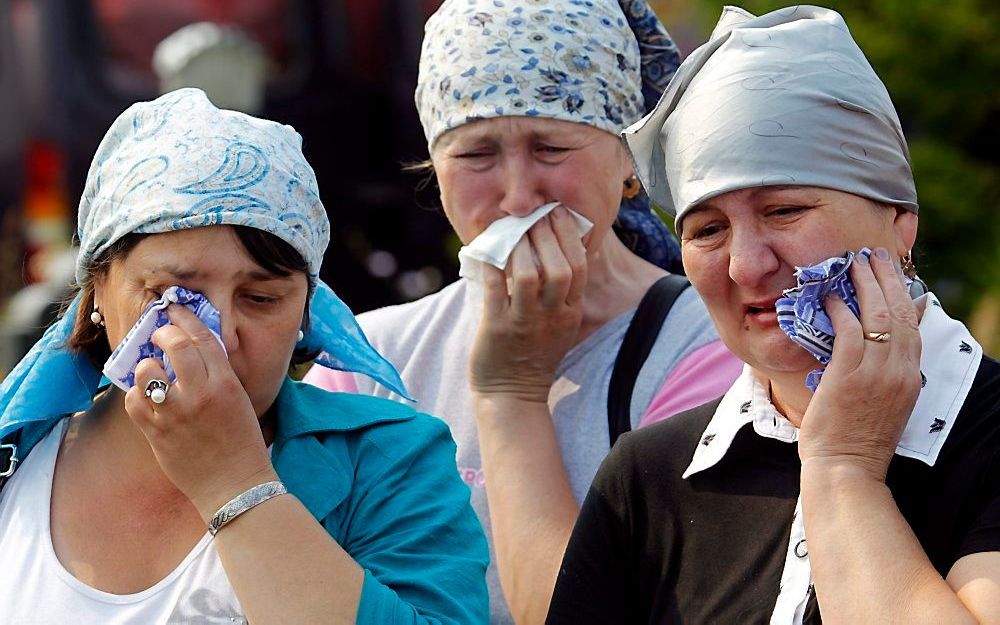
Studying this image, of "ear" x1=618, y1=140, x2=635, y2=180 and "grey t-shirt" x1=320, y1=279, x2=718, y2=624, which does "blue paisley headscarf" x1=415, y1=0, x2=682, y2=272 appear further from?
"grey t-shirt" x1=320, y1=279, x2=718, y2=624

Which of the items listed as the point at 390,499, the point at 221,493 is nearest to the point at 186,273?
the point at 221,493

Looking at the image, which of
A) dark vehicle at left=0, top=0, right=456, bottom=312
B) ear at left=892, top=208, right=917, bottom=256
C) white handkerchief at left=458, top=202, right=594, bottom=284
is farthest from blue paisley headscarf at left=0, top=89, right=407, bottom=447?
dark vehicle at left=0, top=0, right=456, bottom=312

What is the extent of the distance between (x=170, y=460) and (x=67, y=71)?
25.5ft

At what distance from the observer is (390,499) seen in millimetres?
2814

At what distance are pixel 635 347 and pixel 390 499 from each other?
863 mm

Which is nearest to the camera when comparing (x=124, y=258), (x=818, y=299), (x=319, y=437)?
(x=818, y=299)

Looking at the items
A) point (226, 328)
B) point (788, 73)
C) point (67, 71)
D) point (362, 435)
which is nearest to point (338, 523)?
point (362, 435)

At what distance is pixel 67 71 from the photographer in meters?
9.91

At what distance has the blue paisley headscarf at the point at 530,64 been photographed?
3.52 metres

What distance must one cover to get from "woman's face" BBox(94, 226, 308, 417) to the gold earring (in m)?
1.20

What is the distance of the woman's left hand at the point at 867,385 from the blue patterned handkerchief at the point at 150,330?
103 centimetres

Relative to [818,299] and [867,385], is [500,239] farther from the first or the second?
[867,385]

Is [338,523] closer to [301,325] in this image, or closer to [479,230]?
[301,325]

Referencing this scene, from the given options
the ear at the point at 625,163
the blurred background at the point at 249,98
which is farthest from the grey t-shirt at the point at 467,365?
the blurred background at the point at 249,98
